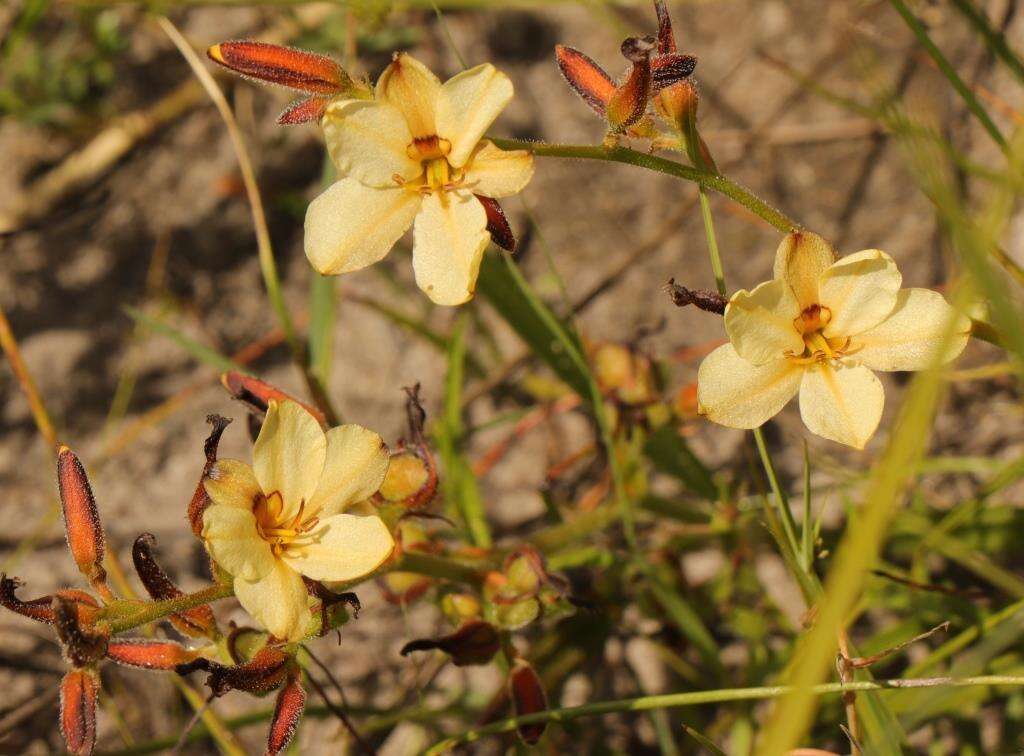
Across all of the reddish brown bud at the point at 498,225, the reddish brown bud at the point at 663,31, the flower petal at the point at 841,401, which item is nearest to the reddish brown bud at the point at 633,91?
the reddish brown bud at the point at 663,31

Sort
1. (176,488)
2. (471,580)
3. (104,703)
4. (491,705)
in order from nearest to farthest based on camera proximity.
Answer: (471,580), (491,705), (104,703), (176,488)

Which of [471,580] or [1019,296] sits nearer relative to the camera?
[471,580]

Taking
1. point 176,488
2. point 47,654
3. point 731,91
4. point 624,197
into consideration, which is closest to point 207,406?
point 176,488

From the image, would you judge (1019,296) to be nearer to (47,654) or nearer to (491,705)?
(491,705)

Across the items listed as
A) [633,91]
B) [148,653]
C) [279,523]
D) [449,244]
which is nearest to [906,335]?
[633,91]

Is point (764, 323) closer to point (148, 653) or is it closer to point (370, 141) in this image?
point (370, 141)
